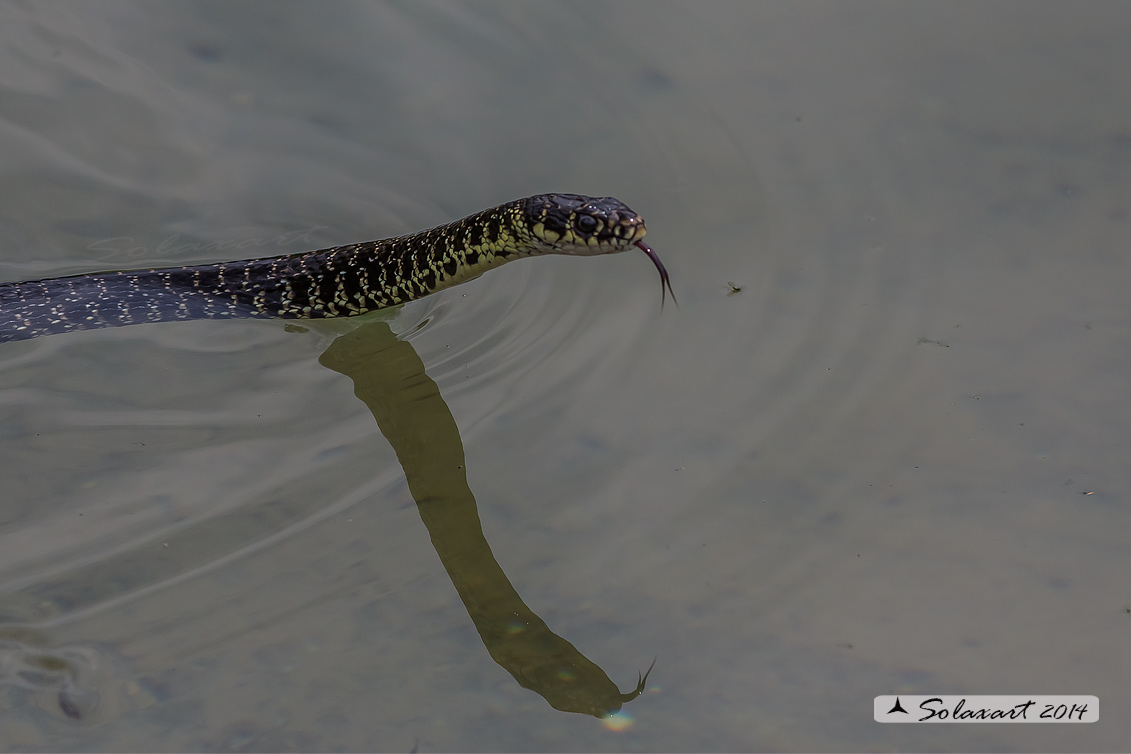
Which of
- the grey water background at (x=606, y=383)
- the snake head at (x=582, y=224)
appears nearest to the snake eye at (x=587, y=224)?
the snake head at (x=582, y=224)

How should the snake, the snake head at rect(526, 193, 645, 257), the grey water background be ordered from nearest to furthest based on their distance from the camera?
1. the grey water background
2. the snake head at rect(526, 193, 645, 257)
3. the snake

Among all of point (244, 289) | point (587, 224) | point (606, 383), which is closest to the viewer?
point (587, 224)

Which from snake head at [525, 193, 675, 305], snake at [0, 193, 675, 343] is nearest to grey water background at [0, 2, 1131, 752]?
snake at [0, 193, 675, 343]

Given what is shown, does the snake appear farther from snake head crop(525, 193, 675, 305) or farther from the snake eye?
the snake eye

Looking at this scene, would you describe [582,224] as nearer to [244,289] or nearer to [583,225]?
[583,225]

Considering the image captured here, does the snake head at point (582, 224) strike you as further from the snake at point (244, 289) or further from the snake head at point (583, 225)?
the snake at point (244, 289)

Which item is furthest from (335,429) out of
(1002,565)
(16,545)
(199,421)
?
(1002,565)

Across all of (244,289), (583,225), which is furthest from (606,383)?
(244,289)

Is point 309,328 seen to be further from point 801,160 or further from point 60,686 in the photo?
point 801,160

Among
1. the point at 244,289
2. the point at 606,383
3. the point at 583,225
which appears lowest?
the point at 606,383
